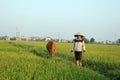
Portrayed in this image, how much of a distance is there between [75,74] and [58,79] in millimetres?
1069

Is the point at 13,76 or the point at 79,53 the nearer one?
the point at 13,76

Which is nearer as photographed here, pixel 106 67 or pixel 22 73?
pixel 22 73

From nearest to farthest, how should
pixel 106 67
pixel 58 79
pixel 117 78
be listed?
pixel 58 79, pixel 117 78, pixel 106 67

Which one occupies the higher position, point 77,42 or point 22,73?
point 77,42

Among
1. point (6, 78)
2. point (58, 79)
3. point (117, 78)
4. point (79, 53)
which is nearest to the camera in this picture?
point (6, 78)

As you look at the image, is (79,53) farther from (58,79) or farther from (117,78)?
A: (58,79)

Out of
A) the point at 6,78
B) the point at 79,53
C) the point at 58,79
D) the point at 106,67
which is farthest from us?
the point at 106,67

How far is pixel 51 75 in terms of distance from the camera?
7.58 meters

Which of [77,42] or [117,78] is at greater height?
[77,42]

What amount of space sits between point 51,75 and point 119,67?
5.49 meters

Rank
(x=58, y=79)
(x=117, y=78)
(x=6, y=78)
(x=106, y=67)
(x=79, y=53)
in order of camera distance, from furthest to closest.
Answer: (x=106, y=67) < (x=79, y=53) < (x=117, y=78) < (x=58, y=79) < (x=6, y=78)

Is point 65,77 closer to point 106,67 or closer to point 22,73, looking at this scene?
A: point 22,73

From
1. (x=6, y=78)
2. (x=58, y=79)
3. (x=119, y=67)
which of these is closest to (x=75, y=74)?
(x=58, y=79)

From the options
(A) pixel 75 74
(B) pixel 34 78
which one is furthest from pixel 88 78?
(B) pixel 34 78
